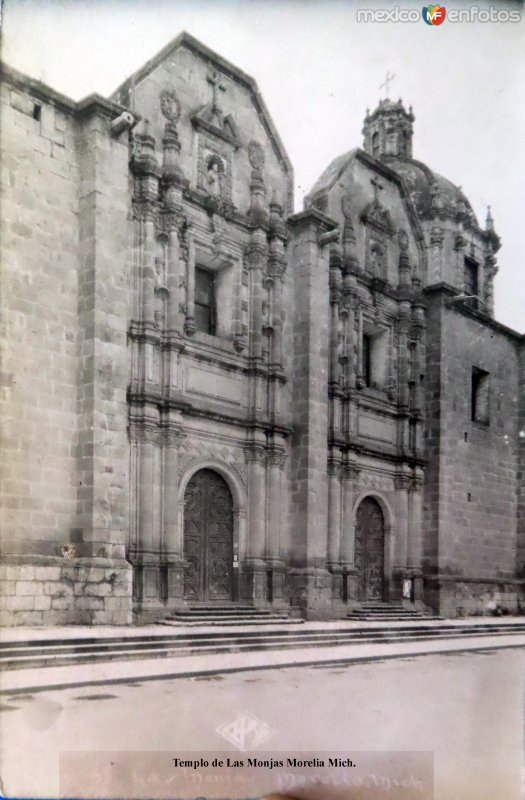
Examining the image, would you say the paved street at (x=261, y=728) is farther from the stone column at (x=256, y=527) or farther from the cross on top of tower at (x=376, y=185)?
the cross on top of tower at (x=376, y=185)

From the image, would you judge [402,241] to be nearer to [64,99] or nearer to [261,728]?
[64,99]

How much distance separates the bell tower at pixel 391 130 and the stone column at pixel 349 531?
504 inches

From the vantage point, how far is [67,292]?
14227 mm

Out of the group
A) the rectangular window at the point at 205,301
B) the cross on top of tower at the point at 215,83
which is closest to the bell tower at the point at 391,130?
the cross on top of tower at the point at 215,83

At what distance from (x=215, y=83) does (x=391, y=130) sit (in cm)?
1192

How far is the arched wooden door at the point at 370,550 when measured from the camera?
69.5 ft

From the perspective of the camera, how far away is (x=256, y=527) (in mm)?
17922

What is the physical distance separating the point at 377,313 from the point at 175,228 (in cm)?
748

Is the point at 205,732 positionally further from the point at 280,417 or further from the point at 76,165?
the point at 280,417

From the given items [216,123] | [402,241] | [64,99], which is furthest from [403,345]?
[64,99]

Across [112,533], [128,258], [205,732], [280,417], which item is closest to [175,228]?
[128,258]

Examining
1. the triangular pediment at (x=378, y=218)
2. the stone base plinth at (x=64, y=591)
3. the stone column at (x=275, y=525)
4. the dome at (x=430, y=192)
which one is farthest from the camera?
the dome at (x=430, y=192)

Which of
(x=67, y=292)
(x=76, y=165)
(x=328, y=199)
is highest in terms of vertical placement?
(x=328, y=199)

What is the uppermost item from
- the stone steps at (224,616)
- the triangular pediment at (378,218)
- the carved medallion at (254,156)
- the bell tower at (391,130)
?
the bell tower at (391,130)
